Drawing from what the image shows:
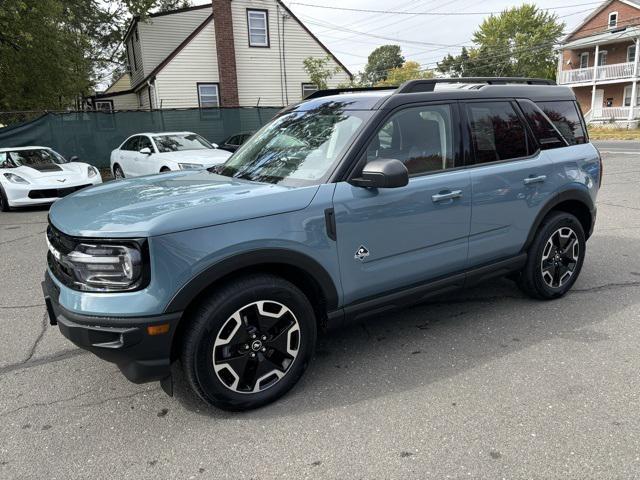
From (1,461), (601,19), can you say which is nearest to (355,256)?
(1,461)

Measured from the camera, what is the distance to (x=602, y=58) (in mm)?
38750

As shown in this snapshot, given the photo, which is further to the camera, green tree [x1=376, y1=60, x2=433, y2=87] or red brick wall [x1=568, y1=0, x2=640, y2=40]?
green tree [x1=376, y1=60, x2=433, y2=87]

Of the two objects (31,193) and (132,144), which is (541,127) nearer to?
(31,193)

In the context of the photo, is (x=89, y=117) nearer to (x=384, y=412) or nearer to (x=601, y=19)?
(x=384, y=412)

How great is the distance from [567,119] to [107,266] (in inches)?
155

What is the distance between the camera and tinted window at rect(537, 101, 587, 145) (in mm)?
4180

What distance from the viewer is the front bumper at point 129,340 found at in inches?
95.3

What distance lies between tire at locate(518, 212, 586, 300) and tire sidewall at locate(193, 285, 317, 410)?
7.10ft

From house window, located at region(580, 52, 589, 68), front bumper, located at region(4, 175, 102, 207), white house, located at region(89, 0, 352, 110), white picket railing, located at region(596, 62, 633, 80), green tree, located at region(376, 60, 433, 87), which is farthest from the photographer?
green tree, located at region(376, 60, 433, 87)

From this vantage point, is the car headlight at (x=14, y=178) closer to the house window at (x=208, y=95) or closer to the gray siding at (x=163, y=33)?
the house window at (x=208, y=95)

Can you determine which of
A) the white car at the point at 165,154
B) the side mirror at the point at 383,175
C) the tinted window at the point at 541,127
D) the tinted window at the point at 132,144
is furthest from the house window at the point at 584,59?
the side mirror at the point at 383,175

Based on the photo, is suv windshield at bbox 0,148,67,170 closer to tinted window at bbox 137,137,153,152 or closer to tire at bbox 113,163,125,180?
tinted window at bbox 137,137,153,152

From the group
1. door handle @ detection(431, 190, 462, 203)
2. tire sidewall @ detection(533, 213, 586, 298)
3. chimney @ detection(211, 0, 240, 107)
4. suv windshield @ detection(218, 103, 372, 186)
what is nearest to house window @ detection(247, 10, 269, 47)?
chimney @ detection(211, 0, 240, 107)

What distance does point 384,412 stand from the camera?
9.12 feet
